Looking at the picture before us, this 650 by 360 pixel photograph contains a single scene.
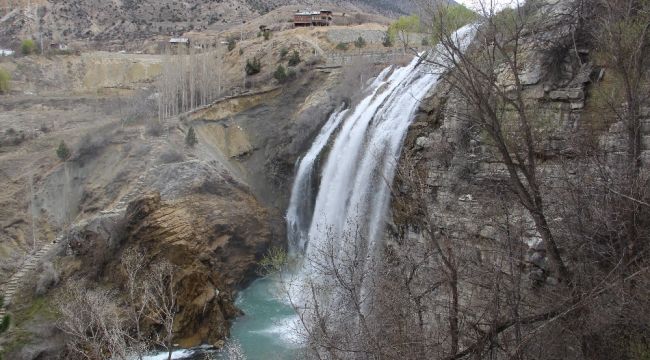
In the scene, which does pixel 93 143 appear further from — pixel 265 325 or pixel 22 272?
pixel 265 325

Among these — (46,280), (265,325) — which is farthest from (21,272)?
(265,325)

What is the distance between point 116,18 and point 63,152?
189 ft

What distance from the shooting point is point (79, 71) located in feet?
155

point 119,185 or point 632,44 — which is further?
point 119,185

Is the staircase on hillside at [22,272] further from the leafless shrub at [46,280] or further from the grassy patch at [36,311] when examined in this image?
the leafless shrub at [46,280]

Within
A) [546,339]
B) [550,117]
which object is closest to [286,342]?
[550,117]

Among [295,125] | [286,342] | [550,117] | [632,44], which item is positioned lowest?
[286,342]

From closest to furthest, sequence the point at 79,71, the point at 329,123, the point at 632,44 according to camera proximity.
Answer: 1. the point at 632,44
2. the point at 329,123
3. the point at 79,71

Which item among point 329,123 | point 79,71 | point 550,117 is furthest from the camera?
point 79,71

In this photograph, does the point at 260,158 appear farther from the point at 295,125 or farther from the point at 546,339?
the point at 546,339

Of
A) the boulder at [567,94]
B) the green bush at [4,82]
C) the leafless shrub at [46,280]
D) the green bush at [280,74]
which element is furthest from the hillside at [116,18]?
the boulder at [567,94]

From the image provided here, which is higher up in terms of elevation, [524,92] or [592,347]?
[524,92]

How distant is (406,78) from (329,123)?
4.82 metres

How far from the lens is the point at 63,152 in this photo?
26.9 m
